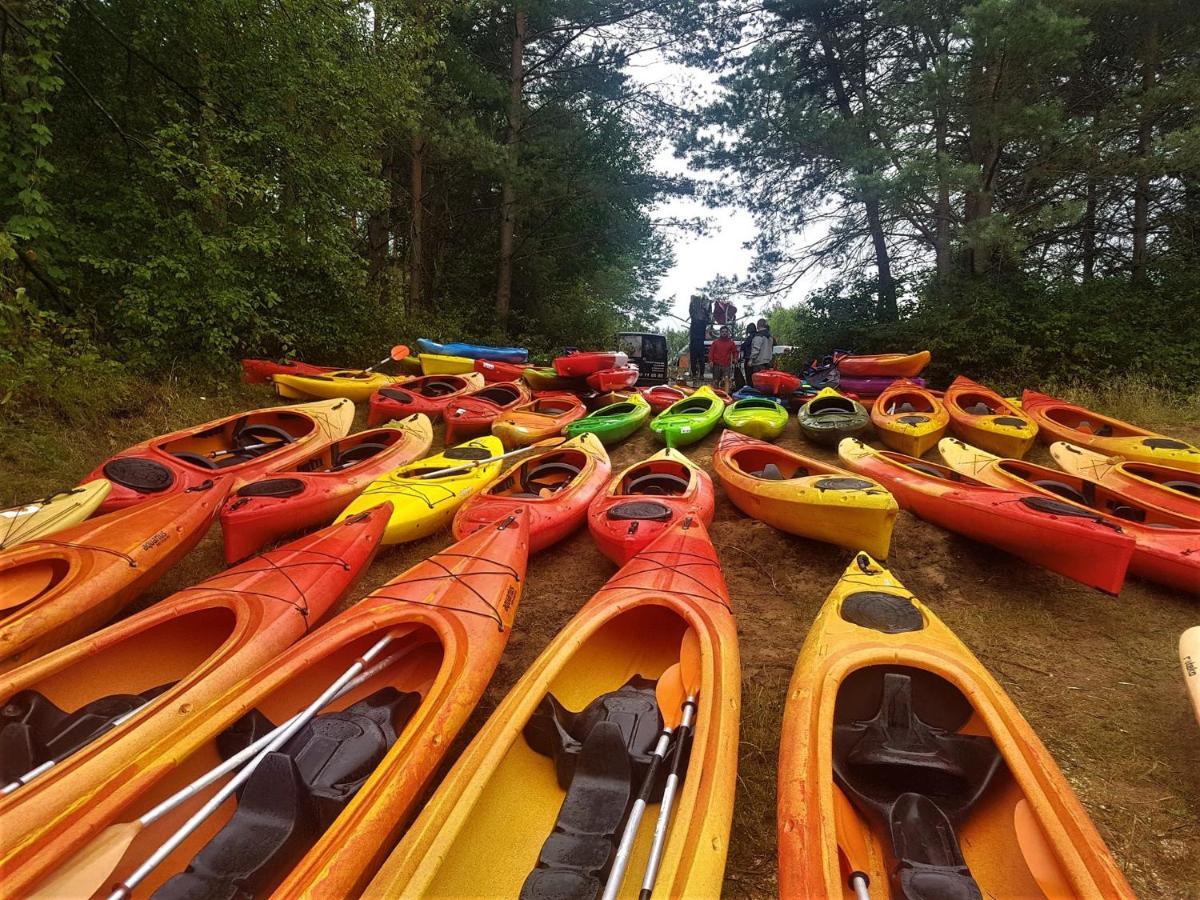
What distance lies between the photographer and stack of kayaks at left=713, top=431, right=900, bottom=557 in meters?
3.14

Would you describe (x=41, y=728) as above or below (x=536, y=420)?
below

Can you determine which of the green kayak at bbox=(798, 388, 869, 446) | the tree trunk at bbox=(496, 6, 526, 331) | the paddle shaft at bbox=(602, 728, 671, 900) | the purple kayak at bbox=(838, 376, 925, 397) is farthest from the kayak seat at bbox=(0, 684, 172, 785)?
the tree trunk at bbox=(496, 6, 526, 331)

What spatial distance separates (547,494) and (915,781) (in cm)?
288

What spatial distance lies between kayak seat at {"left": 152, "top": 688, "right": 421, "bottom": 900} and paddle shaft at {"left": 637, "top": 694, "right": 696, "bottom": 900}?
99cm

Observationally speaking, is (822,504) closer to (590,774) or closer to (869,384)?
(590,774)

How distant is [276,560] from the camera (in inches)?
112

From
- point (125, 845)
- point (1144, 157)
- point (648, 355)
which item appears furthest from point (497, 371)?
point (1144, 157)

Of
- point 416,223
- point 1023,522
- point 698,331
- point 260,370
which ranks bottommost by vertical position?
point 1023,522

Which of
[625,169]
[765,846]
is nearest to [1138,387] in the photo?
[765,846]

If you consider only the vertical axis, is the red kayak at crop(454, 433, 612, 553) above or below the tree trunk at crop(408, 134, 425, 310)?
below

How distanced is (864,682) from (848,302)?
10.7 meters

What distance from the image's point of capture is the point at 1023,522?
2.98 metres

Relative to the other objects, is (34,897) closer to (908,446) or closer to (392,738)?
(392,738)

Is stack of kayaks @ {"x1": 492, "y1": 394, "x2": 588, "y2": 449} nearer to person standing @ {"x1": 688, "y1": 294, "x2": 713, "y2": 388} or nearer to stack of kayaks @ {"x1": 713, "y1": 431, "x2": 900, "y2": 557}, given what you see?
stack of kayaks @ {"x1": 713, "y1": 431, "x2": 900, "y2": 557}
